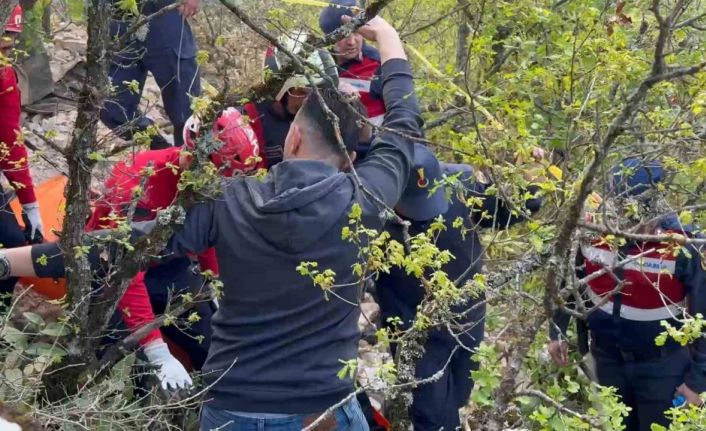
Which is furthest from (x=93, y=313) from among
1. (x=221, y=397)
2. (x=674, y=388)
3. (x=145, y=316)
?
(x=674, y=388)

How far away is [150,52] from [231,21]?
538 mm

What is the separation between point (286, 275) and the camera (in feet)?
9.27

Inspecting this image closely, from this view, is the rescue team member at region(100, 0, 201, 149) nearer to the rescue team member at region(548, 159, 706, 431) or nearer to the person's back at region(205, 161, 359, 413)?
the person's back at region(205, 161, 359, 413)

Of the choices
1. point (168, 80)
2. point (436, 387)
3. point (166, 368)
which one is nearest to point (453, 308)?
point (436, 387)

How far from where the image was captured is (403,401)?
3227 mm

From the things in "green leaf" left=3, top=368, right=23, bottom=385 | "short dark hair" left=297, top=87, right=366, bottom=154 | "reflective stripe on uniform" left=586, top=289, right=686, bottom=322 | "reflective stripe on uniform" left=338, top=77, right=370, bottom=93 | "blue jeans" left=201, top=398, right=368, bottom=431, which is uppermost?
"short dark hair" left=297, top=87, right=366, bottom=154

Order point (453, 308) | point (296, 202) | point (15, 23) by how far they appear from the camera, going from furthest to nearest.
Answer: point (453, 308), point (15, 23), point (296, 202)

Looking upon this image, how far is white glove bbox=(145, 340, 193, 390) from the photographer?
3.38 meters

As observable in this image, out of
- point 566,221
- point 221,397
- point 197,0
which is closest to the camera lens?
point 566,221

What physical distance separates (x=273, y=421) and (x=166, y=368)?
69 cm

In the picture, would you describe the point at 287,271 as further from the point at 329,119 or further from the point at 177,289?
the point at 177,289

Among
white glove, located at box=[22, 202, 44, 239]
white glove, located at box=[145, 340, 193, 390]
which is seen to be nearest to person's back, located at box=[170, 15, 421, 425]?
white glove, located at box=[145, 340, 193, 390]

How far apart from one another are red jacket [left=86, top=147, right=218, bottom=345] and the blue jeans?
529 mm

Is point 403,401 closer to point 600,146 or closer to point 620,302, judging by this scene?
point 600,146
